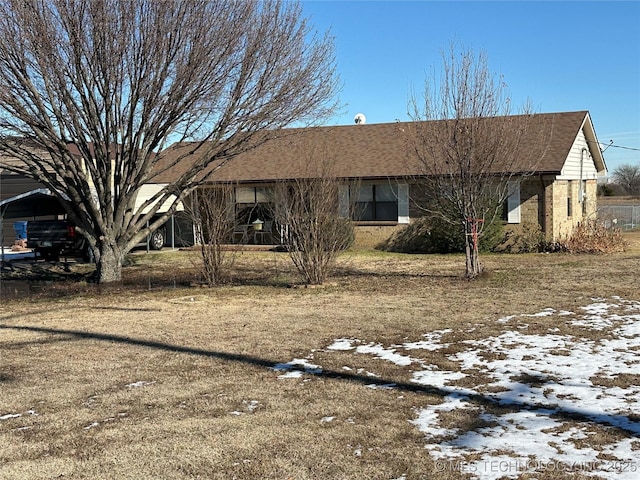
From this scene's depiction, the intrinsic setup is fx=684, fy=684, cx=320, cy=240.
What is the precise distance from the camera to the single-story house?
884 inches

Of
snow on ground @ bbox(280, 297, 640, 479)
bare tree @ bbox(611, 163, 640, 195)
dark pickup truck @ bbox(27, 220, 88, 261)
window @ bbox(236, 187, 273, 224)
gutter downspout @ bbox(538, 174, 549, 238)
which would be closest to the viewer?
snow on ground @ bbox(280, 297, 640, 479)

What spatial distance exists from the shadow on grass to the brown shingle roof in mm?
13278

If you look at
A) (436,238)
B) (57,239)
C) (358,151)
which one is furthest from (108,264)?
(358,151)

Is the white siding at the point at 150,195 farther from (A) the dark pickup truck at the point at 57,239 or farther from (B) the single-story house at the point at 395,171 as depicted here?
(A) the dark pickup truck at the point at 57,239

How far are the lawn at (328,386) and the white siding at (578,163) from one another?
10.9 meters

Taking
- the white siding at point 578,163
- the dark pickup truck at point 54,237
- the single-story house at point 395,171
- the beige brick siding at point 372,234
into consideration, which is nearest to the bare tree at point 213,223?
the single-story house at point 395,171

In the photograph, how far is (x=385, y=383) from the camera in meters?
6.79

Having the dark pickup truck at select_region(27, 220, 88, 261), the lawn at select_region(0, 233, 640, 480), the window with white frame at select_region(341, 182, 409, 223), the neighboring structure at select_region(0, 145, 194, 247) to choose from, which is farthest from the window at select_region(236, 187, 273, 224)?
the lawn at select_region(0, 233, 640, 480)

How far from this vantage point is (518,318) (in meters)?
10.1

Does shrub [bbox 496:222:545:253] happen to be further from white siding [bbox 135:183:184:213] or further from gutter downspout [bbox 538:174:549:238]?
white siding [bbox 135:183:184:213]

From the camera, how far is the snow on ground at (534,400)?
4664 mm

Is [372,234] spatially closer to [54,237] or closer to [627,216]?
[54,237]

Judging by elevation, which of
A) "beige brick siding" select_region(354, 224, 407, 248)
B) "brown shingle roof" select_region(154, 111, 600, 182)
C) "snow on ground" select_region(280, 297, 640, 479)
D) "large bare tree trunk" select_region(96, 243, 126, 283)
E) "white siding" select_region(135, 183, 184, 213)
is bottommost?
"snow on ground" select_region(280, 297, 640, 479)

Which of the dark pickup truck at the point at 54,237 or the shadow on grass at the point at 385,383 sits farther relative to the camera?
the dark pickup truck at the point at 54,237
